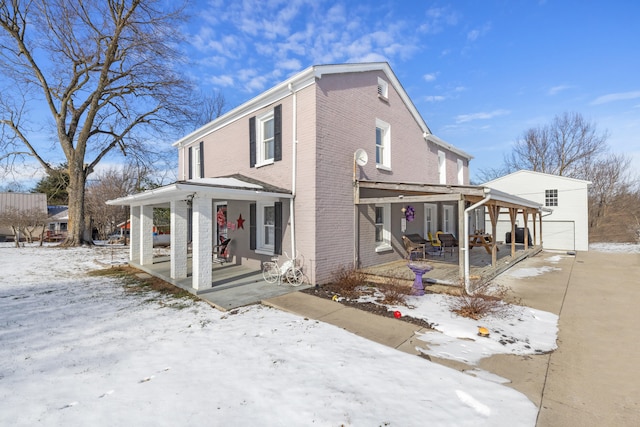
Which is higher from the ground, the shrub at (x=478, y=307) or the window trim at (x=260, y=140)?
the window trim at (x=260, y=140)

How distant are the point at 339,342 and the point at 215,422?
83.2 inches

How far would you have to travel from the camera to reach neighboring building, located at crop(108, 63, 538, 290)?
24.7 ft

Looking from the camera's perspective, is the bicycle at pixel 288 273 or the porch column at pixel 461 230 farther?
the bicycle at pixel 288 273

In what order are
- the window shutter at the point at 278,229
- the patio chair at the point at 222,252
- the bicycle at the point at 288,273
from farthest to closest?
1. the patio chair at the point at 222,252
2. the window shutter at the point at 278,229
3. the bicycle at the point at 288,273

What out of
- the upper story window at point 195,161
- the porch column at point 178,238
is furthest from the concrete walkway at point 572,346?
the upper story window at point 195,161

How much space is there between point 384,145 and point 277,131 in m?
4.21

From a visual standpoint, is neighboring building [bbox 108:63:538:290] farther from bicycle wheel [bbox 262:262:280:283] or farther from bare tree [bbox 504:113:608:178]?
bare tree [bbox 504:113:608:178]

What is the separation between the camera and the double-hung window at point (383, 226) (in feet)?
33.1

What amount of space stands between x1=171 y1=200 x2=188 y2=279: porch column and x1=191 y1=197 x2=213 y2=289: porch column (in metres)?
1.55

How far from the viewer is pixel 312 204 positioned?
24.9ft

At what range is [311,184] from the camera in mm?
7660

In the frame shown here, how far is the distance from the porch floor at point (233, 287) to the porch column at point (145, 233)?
86 cm

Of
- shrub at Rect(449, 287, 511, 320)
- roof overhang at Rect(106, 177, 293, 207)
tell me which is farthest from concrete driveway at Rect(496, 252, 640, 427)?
roof overhang at Rect(106, 177, 293, 207)

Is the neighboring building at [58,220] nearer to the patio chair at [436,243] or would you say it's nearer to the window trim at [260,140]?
the window trim at [260,140]
